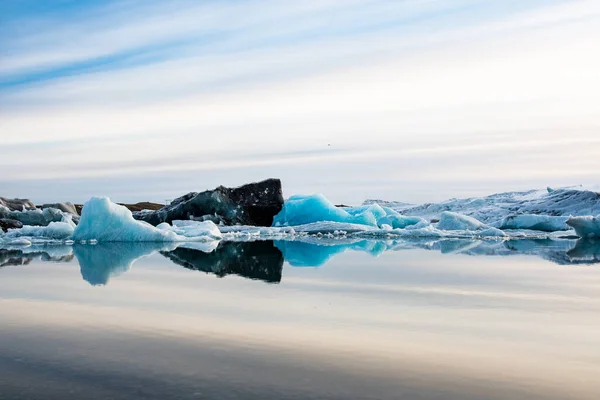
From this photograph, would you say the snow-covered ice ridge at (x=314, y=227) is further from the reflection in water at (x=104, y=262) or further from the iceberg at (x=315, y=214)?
the reflection in water at (x=104, y=262)

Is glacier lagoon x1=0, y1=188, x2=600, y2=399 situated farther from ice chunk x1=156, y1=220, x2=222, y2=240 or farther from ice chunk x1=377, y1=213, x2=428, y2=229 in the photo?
ice chunk x1=377, y1=213, x2=428, y2=229

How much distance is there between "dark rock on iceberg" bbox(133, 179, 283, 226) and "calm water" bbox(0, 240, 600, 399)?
14.2 m

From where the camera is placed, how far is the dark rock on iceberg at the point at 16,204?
24.6 meters

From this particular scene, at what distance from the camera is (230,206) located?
76.5 feet

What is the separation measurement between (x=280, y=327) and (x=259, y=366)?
1116mm

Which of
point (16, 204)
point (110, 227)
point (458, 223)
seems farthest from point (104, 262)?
point (16, 204)

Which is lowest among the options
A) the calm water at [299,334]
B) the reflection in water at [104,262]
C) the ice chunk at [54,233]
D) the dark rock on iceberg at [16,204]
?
the calm water at [299,334]

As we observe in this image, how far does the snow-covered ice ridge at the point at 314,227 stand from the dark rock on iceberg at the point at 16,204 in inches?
188

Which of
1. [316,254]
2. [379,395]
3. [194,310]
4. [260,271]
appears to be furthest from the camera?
[316,254]

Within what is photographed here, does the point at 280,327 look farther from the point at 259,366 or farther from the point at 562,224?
the point at 562,224

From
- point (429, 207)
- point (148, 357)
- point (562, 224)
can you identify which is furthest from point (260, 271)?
point (429, 207)

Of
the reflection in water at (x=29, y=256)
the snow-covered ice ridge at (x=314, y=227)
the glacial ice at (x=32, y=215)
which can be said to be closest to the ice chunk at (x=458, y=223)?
the snow-covered ice ridge at (x=314, y=227)

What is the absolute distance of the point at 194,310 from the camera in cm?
528

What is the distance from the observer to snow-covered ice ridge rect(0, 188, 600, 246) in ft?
51.9
